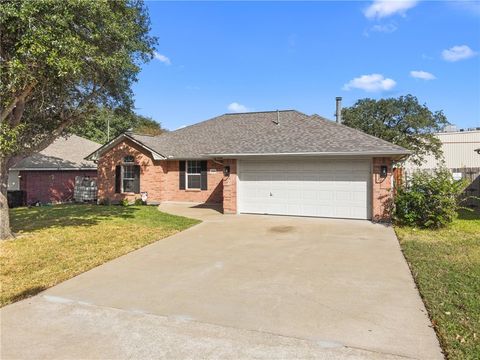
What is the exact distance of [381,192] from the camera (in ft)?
41.3

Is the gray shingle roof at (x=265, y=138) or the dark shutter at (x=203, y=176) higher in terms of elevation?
the gray shingle roof at (x=265, y=138)

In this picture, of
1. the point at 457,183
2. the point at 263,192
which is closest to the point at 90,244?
the point at 263,192

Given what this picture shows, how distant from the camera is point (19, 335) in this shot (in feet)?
14.2

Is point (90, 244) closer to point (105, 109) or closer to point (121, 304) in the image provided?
point (121, 304)

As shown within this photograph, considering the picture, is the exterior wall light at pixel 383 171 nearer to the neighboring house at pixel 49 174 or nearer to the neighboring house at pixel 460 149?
the neighboring house at pixel 49 174

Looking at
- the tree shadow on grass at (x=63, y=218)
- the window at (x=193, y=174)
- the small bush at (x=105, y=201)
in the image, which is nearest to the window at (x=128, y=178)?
the small bush at (x=105, y=201)

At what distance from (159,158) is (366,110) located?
700 inches

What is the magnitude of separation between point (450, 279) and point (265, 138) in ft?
35.1

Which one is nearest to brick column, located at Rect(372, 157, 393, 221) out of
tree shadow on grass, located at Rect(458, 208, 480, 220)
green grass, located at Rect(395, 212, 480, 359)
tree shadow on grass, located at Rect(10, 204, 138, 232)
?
green grass, located at Rect(395, 212, 480, 359)

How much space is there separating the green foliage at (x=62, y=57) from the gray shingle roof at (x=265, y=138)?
5165 millimetres

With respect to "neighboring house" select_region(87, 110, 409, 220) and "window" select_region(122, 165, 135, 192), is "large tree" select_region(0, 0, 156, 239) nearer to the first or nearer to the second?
"neighboring house" select_region(87, 110, 409, 220)

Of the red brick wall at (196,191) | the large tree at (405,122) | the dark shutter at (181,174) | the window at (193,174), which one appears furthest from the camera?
the large tree at (405,122)

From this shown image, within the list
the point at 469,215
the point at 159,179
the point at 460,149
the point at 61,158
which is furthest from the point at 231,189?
the point at 460,149

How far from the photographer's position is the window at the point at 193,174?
734 inches
